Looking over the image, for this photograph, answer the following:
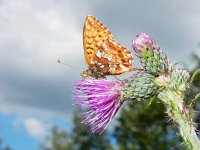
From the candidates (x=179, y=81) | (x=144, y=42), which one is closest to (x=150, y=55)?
(x=144, y=42)

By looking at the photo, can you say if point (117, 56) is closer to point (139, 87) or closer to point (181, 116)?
point (139, 87)

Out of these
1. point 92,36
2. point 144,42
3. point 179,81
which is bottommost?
point 179,81

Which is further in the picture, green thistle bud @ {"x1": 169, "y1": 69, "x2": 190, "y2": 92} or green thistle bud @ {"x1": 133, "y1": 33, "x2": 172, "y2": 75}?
green thistle bud @ {"x1": 133, "y1": 33, "x2": 172, "y2": 75}

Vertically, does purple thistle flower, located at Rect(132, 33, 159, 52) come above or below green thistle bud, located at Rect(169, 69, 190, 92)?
above

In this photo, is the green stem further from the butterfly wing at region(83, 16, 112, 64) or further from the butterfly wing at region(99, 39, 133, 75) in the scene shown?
the butterfly wing at region(83, 16, 112, 64)

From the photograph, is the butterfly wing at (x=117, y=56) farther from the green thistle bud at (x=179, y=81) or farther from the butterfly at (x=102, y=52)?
the green thistle bud at (x=179, y=81)

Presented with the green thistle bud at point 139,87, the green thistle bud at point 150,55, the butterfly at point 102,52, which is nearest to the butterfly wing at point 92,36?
the butterfly at point 102,52

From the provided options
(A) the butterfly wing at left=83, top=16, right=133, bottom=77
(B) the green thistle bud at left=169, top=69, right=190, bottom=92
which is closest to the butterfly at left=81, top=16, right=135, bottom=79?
(A) the butterfly wing at left=83, top=16, right=133, bottom=77
